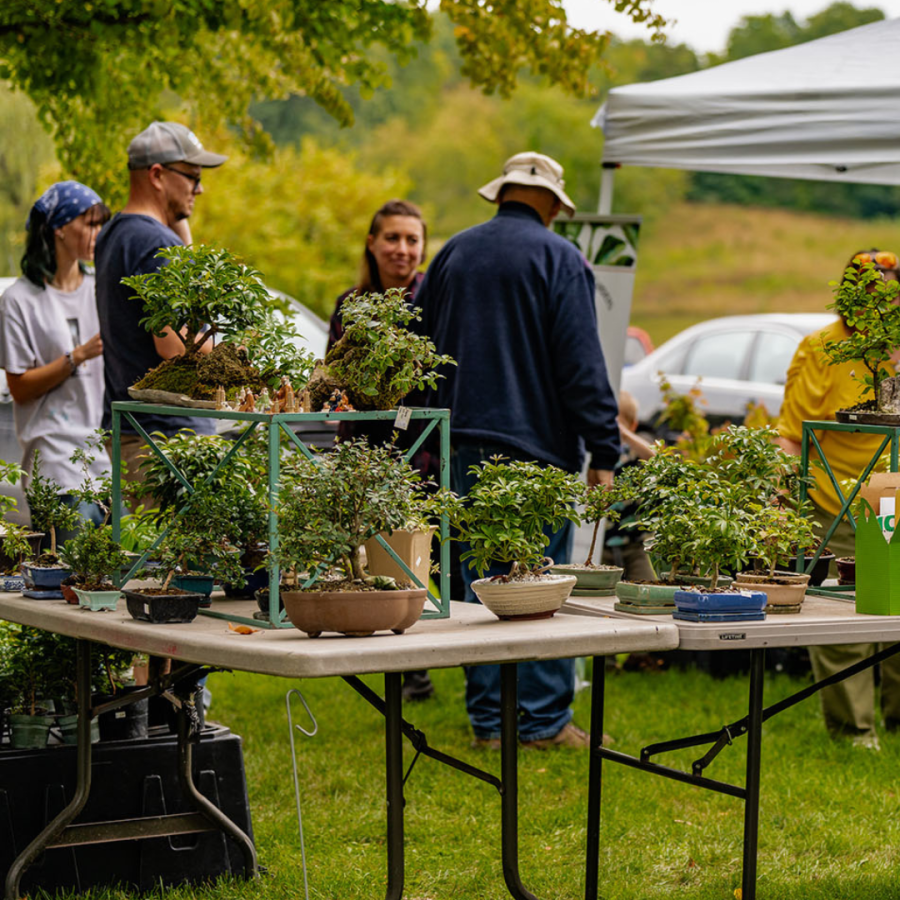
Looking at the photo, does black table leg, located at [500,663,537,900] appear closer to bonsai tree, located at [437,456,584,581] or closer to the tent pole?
bonsai tree, located at [437,456,584,581]

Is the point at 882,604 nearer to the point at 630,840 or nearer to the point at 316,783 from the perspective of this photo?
the point at 630,840

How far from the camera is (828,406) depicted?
4965 millimetres

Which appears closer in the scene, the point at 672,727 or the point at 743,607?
the point at 743,607

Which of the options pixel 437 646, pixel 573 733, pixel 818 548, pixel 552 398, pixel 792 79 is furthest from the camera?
pixel 792 79

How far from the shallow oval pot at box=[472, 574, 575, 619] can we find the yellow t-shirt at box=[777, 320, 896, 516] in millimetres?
2137

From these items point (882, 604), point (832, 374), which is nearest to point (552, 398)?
point (832, 374)

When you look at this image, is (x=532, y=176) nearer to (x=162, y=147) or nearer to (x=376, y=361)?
(x=162, y=147)

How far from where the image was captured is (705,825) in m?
4.36

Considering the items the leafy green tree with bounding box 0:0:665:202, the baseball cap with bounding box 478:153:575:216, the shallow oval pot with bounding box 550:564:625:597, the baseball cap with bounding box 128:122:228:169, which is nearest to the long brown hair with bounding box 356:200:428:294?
the baseball cap with bounding box 478:153:575:216

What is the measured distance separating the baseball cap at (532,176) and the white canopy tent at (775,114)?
909 mm

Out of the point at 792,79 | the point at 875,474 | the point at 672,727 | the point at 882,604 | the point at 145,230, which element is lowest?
the point at 672,727

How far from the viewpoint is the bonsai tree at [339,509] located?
8.95ft

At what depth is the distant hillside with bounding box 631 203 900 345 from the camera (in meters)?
47.1

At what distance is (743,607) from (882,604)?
1.23 ft
